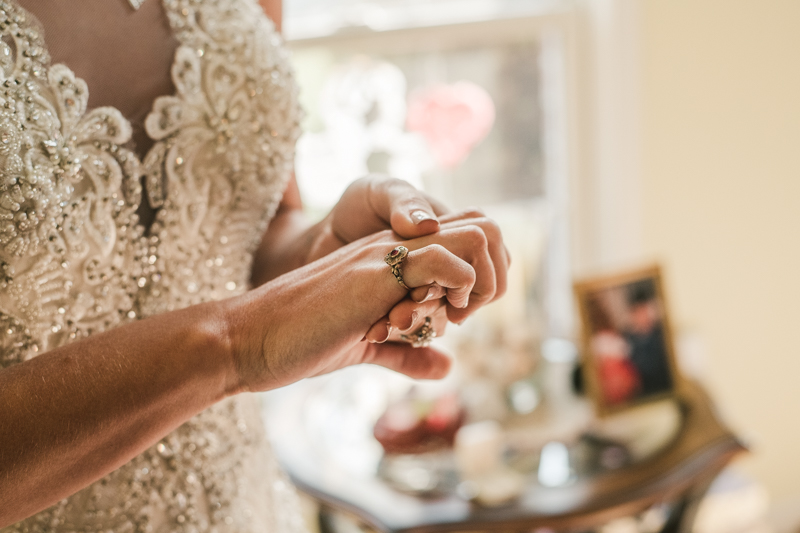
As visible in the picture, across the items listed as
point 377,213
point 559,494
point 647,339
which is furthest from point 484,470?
point 377,213

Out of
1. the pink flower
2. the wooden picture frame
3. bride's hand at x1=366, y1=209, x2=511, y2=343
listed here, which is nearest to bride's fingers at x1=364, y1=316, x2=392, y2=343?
bride's hand at x1=366, y1=209, x2=511, y2=343

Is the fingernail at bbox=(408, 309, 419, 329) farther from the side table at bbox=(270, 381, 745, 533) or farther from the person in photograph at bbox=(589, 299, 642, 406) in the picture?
the person in photograph at bbox=(589, 299, 642, 406)

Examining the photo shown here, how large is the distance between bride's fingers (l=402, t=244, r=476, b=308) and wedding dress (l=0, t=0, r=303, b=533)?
0.97 feet

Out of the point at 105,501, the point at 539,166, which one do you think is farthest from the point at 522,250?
the point at 105,501

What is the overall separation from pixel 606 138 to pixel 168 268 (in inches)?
54.9

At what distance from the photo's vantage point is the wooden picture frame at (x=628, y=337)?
1.40 m

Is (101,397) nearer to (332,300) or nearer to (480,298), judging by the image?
(332,300)

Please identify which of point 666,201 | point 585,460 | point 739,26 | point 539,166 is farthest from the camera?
point 539,166

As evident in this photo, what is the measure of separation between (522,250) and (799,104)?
87cm

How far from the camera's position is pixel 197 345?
491 mm

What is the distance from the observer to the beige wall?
5.25ft

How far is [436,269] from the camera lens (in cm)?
46

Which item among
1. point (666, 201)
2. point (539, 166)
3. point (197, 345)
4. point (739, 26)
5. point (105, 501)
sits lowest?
point (105, 501)

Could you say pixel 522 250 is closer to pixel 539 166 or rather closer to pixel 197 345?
pixel 539 166
